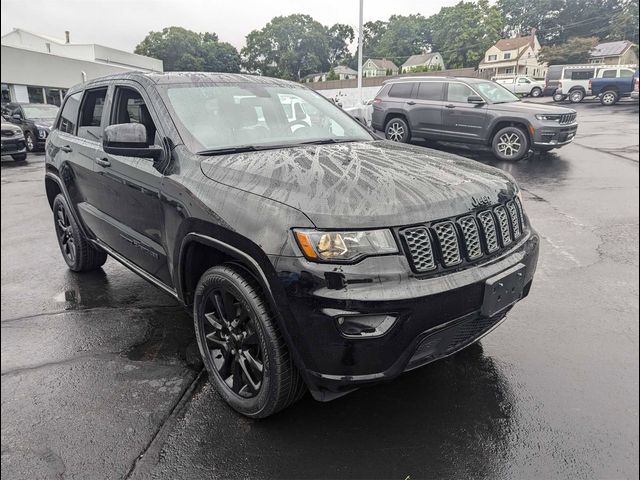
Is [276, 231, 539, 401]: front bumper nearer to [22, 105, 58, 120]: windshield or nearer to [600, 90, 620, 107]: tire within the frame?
[22, 105, 58, 120]: windshield

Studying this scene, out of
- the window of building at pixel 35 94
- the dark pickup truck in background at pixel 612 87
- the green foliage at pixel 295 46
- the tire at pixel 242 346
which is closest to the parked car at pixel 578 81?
the dark pickup truck in background at pixel 612 87

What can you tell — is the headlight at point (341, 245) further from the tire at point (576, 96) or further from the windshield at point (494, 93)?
the tire at point (576, 96)

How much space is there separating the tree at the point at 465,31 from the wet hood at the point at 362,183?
492 centimetres

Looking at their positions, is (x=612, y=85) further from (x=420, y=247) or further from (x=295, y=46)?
(x=420, y=247)

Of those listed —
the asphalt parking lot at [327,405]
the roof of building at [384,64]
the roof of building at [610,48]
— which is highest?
the roof of building at [384,64]

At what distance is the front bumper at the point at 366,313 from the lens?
1.92 meters

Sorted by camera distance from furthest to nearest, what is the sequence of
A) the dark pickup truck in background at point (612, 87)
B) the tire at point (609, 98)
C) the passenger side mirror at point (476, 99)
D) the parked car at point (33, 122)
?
the tire at point (609, 98)
the dark pickup truck in background at point (612, 87)
the parked car at point (33, 122)
the passenger side mirror at point (476, 99)

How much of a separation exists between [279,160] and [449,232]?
102 cm

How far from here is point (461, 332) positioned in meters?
2.18

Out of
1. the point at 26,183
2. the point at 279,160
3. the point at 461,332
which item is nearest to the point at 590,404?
the point at 461,332

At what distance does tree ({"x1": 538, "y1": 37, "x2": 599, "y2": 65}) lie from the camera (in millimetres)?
9336

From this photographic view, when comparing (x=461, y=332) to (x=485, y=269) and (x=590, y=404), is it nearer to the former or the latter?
(x=485, y=269)

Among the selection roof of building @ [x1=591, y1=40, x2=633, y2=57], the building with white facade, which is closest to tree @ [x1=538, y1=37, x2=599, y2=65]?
roof of building @ [x1=591, y1=40, x2=633, y2=57]

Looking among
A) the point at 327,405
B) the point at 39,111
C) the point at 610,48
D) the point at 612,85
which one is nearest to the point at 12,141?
the point at 39,111
